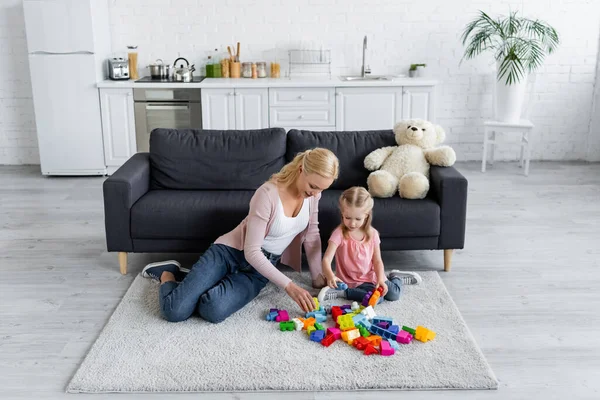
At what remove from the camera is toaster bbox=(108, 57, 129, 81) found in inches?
226

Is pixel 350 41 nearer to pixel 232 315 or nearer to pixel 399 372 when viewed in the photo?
pixel 232 315

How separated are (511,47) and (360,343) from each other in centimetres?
375

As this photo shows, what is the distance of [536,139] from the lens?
20.8ft

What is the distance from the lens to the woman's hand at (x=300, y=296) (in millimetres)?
2943

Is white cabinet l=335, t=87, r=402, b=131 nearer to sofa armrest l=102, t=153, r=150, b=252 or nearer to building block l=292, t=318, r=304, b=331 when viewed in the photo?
sofa armrest l=102, t=153, r=150, b=252

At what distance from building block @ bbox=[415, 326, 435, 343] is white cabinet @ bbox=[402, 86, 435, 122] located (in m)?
3.13

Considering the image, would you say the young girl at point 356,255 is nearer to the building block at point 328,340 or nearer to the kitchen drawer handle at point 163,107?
the building block at point 328,340

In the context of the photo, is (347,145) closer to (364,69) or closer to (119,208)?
(119,208)

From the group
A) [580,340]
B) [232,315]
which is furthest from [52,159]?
[580,340]

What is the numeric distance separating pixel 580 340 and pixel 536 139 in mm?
3793

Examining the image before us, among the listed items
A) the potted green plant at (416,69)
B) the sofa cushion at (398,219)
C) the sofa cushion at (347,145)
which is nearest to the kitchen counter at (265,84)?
the potted green plant at (416,69)

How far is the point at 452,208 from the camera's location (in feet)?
11.6

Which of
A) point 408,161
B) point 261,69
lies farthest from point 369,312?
point 261,69

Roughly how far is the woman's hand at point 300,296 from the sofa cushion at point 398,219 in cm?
62
